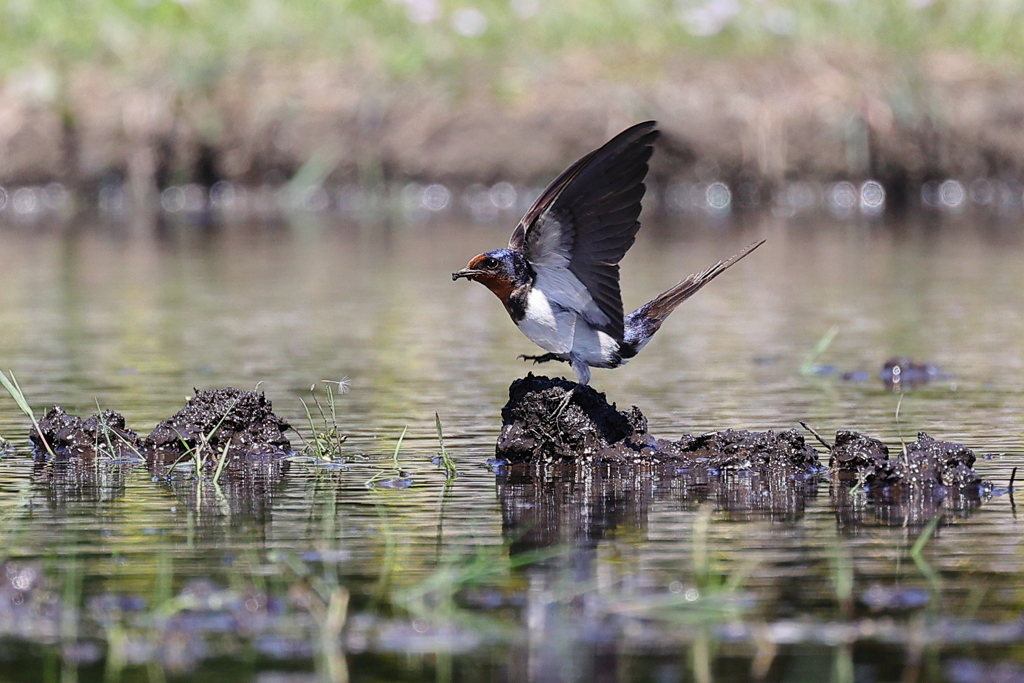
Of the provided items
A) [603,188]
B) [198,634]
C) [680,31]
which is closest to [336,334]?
[603,188]

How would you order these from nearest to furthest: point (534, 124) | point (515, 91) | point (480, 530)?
point (480, 530) → point (534, 124) → point (515, 91)

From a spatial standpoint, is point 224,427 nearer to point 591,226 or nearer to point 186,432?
point 186,432

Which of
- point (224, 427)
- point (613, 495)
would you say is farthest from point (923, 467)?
point (224, 427)

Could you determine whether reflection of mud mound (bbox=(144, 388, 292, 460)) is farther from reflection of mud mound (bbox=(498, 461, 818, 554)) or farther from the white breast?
the white breast

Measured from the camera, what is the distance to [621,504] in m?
6.74

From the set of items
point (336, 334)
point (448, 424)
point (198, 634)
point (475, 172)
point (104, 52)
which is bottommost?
point (198, 634)

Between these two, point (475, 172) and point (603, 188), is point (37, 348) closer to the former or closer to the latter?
point (603, 188)

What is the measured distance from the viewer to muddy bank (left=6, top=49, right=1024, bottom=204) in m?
24.6

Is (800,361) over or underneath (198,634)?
over

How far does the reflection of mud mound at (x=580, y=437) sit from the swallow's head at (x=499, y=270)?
557 millimetres

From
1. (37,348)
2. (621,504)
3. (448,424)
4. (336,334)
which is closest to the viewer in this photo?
(621,504)

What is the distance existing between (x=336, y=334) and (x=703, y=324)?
3087 mm

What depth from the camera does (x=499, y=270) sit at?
7.26 meters

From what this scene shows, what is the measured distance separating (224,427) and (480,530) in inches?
93.7
